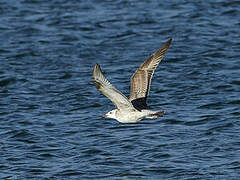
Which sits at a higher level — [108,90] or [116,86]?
[108,90]

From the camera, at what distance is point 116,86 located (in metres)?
15.0

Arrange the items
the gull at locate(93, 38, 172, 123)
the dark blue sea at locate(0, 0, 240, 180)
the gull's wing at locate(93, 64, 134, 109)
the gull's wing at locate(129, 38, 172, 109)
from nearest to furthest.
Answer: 1. the gull's wing at locate(93, 64, 134, 109)
2. the gull at locate(93, 38, 172, 123)
3. the gull's wing at locate(129, 38, 172, 109)
4. the dark blue sea at locate(0, 0, 240, 180)

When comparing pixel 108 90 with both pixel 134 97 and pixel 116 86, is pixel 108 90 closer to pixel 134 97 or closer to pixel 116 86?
pixel 134 97

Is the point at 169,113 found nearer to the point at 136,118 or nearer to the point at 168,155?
the point at 168,155

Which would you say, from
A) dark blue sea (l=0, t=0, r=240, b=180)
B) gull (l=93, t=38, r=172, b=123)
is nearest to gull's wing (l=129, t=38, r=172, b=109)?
gull (l=93, t=38, r=172, b=123)

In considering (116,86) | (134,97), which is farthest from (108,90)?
(116,86)

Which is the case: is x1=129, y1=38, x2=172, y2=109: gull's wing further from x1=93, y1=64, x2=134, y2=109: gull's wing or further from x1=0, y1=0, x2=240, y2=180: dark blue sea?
x1=0, y1=0, x2=240, y2=180: dark blue sea

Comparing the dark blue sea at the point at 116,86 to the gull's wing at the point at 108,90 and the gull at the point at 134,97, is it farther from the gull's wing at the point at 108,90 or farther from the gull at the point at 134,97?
the gull's wing at the point at 108,90

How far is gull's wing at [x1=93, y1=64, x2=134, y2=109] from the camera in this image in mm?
8352

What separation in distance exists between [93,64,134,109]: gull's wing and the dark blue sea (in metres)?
1.69

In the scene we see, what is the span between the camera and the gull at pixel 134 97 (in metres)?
8.62

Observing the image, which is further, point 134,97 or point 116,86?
point 116,86

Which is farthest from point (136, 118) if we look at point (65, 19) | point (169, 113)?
point (65, 19)

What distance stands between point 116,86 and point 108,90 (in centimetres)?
636
